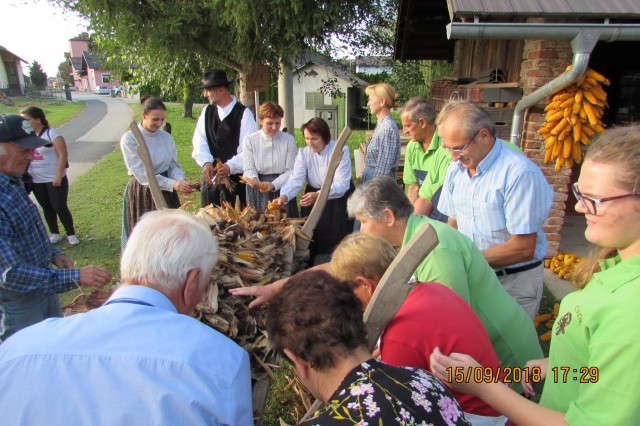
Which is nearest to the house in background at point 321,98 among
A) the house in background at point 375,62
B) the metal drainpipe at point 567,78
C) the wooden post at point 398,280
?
the house in background at point 375,62

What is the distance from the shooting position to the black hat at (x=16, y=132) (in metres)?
2.29

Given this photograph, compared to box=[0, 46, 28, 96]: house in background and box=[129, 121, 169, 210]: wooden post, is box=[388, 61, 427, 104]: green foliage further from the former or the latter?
box=[0, 46, 28, 96]: house in background

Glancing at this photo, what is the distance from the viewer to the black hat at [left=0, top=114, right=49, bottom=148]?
7.53 feet

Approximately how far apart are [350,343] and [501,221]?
1.53 m

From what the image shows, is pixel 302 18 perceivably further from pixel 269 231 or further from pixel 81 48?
pixel 81 48

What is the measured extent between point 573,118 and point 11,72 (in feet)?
236

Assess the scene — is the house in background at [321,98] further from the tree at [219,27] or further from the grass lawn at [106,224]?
the tree at [219,27]

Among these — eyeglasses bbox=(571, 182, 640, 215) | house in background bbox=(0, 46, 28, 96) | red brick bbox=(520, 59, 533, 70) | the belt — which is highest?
house in background bbox=(0, 46, 28, 96)

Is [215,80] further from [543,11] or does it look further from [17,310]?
[543,11]

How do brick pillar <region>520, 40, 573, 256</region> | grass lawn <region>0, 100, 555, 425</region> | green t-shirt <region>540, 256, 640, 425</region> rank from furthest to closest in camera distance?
brick pillar <region>520, 40, 573, 256</region>, grass lawn <region>0, 100, 555, 425</region>, green t-shirt <region>540, 256, 640, 425</region>

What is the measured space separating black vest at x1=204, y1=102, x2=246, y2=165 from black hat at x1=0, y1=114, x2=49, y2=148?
2324mm

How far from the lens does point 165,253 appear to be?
1.29m

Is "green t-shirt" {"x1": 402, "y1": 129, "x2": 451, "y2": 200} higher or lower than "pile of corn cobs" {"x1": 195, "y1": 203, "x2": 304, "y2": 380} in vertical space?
higher

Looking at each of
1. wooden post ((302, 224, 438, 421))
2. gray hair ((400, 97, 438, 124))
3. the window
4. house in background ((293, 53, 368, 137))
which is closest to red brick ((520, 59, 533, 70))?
gray hair ((400, 97, 438, 124))
